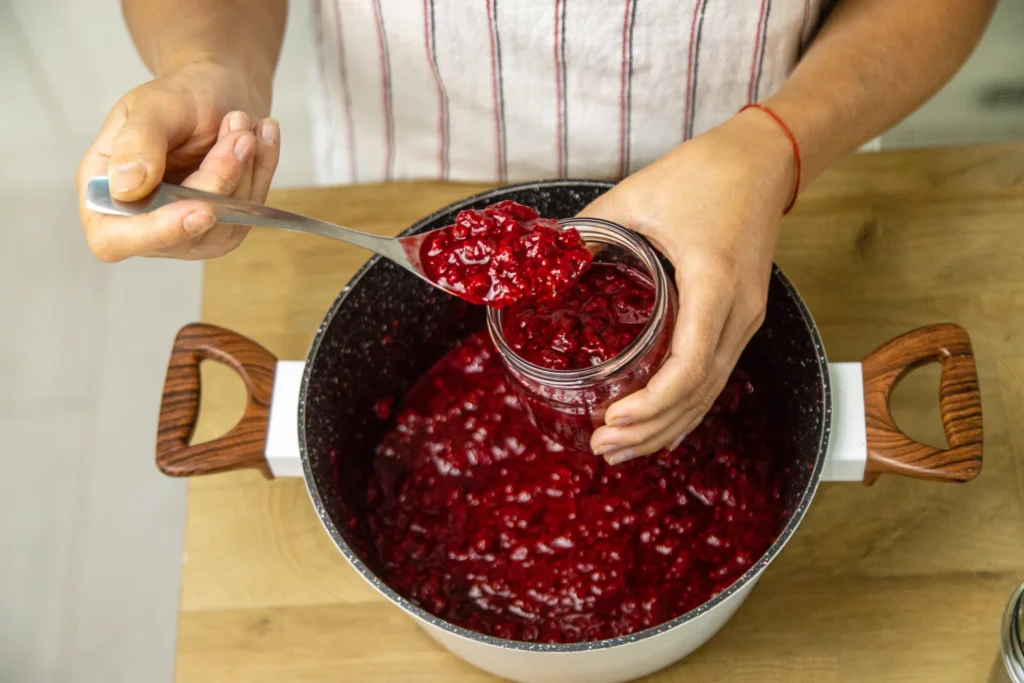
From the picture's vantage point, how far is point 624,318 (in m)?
0.83

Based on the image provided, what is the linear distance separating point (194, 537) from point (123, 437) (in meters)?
0.89

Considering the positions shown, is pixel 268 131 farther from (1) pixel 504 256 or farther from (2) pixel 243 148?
(1) pixel 504 256

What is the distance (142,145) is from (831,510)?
0.73m

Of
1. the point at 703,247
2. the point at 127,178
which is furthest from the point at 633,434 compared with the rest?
the point at 127,178

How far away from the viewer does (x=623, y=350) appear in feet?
2.52

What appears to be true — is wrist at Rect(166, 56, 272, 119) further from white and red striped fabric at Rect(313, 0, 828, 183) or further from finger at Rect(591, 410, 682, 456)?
finger at Rect(591, 410, 682, 456)

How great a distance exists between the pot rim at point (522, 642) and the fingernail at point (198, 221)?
0.24 metres

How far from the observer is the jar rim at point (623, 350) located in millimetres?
751

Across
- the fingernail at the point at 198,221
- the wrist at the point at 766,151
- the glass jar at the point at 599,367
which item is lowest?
the glass jar at the point at 599,367

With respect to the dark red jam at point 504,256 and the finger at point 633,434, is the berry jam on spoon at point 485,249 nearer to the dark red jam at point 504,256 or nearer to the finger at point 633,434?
the dark red jam at point 504,256

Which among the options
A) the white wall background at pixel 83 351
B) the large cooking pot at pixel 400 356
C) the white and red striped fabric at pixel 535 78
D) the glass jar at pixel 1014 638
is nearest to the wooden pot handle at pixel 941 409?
the large cooking pot at pixel 400 356

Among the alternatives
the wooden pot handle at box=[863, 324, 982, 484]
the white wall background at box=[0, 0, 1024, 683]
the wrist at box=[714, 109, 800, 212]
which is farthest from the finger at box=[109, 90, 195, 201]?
the white wall background at box=[0, 0, 1024, 683]

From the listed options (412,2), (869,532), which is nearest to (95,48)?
(412,2)

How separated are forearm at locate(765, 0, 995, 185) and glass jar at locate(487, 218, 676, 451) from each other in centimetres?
21
